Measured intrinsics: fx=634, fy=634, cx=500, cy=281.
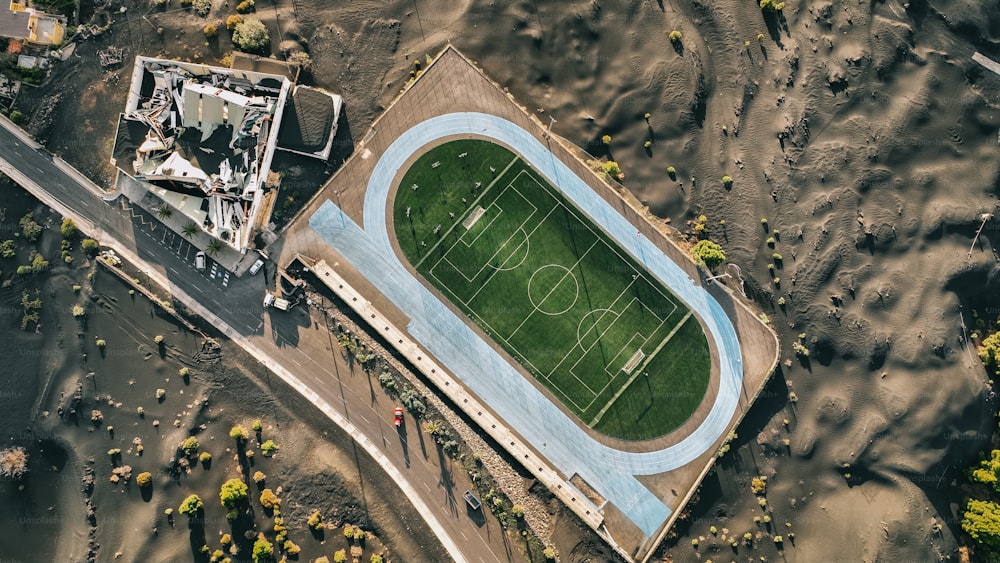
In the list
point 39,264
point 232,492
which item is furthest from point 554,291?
point 39,264

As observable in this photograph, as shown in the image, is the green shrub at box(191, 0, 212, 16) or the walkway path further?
the green shrub at box(191, 0, 212, 16)

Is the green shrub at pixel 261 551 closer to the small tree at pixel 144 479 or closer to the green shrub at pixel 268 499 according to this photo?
the green shrub at pixel 268 499

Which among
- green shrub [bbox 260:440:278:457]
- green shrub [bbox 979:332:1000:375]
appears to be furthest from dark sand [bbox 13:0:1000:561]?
green shrub [bbox 260:440:278:457]

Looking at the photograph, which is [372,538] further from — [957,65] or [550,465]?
[957,65]

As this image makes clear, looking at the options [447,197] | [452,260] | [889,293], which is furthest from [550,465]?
[889,293]

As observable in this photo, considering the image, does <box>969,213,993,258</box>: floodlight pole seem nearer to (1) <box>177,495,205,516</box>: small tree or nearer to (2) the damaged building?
(2) the damaged building

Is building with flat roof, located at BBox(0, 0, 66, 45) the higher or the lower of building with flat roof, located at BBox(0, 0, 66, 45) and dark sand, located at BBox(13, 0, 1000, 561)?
the higher
